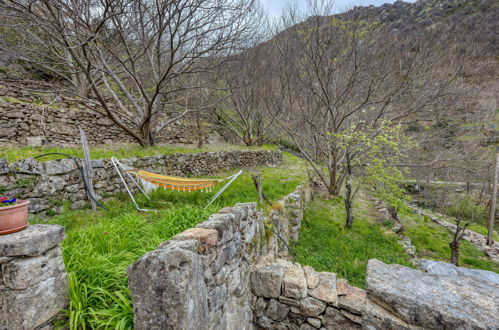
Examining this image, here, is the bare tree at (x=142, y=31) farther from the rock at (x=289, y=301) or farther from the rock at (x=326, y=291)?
the rock at (x=326, y=291)

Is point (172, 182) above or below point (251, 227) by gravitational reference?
above

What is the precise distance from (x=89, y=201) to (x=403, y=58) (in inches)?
418

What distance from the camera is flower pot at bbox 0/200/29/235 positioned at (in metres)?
1.32

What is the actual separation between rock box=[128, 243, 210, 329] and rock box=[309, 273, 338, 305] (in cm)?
187

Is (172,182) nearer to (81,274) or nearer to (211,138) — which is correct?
(81,274)

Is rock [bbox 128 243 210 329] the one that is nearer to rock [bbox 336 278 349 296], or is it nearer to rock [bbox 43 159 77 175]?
rock [bbox 336 278 349 296]

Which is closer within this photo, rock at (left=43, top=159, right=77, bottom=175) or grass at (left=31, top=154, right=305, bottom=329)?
grass at (left=31, top=154, right=305, bottom=329)

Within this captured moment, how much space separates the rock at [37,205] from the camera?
340 centimetres

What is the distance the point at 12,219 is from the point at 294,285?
2.87 meters

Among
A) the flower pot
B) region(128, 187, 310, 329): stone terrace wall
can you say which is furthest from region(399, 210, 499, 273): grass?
the flower pot

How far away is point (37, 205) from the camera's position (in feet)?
11.4

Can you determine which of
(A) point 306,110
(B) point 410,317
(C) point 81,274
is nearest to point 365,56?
(A) point 306,110

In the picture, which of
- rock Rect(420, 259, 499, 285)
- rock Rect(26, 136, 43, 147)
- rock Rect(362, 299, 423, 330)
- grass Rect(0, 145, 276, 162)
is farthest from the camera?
rock Rect(26, 136, 43, 147)

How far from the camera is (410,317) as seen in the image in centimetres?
167
